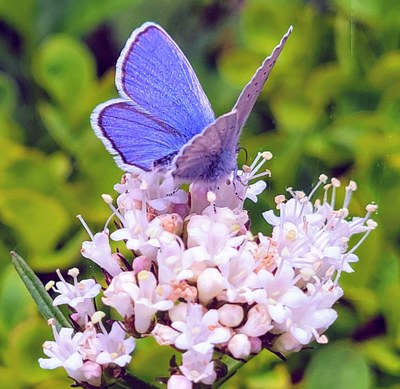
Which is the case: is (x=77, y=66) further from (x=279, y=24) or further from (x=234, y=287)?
(x=234, y=287)

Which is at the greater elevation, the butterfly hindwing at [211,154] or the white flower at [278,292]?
the butterfly hindwing at [211,154]

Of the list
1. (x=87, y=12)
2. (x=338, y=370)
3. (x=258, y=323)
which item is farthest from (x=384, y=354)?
(x=87, y=12)

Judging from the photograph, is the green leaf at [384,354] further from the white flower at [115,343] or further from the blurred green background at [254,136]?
the white flower at [115,343]

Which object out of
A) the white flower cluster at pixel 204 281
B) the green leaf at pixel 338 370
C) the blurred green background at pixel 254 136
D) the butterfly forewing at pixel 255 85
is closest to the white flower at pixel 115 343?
the white flower cluster at pixel 204 281

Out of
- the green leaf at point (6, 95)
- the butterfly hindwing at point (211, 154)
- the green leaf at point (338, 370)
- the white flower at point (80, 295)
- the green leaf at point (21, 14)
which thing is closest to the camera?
the butterfly hindwing at point (211, 154)

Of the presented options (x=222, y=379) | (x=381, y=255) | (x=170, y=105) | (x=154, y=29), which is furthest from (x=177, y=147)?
(x=381, y=255)

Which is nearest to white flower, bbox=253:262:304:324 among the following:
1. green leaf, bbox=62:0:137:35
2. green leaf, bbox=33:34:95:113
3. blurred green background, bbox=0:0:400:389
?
blurred green background, bbox=0:0:400:389

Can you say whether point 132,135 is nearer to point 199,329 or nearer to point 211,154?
point 211,154

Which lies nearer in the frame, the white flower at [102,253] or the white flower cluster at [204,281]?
the white flower cluster at [204,281]

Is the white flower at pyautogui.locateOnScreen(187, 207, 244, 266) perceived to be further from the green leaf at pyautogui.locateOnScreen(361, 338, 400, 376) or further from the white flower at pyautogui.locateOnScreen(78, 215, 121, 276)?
the green leaf at pyautogui.locateOnScreen(361, 338, 400, 376)
